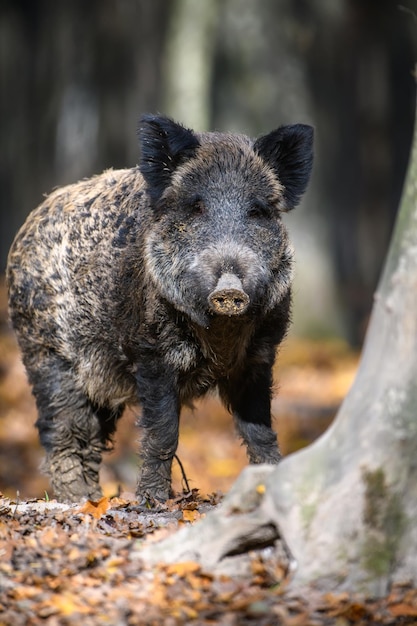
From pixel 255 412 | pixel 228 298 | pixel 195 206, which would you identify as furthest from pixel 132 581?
pixel 195 206

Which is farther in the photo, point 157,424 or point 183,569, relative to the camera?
point 157,424

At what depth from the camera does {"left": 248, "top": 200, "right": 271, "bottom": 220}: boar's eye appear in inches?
251

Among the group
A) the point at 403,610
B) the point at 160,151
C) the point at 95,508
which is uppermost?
the point at 160,151

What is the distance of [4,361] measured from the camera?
14.7 m

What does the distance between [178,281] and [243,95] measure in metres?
10.1

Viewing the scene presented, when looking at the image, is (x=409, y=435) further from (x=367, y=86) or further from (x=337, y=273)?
(x=367, y=86)

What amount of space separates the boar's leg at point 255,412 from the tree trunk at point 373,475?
2.42m

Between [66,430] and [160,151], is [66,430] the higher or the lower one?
the lower one

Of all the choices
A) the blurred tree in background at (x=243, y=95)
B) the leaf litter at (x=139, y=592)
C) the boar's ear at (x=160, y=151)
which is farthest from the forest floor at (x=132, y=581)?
the blurred tree in background at (x=243, y=95)

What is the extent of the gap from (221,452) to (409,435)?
8357 millimetres

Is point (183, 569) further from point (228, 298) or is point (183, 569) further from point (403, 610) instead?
point (228, 298)

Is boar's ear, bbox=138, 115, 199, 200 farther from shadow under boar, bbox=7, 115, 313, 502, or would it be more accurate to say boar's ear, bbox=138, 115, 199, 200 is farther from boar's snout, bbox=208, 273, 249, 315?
boar's snout, bbox=208, 273, 249, 315

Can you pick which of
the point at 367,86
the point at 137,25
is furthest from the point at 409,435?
the point at 367,86

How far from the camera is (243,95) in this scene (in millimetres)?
15930
